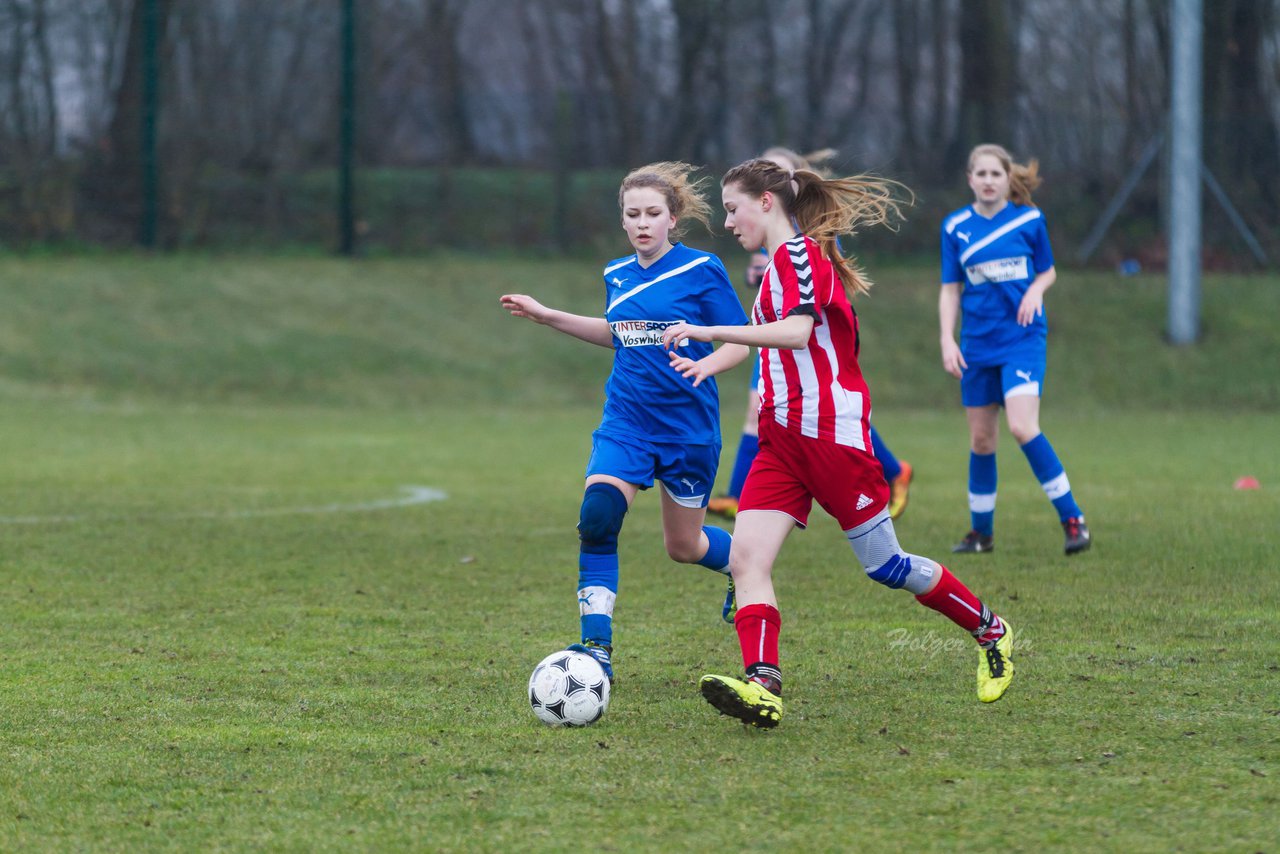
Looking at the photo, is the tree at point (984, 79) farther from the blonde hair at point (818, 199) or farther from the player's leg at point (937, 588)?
the player's leg at point (937, 588)

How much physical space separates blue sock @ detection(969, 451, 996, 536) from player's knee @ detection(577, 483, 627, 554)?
342cm

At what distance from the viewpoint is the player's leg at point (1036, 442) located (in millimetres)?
7875

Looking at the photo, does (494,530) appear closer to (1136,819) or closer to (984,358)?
(984,358)

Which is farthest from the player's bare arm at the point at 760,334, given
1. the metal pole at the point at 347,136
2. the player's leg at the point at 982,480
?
the metal pole at the point at 347,136

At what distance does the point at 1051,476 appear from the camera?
26.1 ft

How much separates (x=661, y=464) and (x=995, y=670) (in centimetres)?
127

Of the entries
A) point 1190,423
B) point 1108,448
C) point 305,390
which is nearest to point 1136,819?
point 1108,448

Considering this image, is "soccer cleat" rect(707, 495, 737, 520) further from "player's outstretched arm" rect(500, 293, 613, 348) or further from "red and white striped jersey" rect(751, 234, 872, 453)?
"red and white striped jersey" rect(751, 234, 872, 453)

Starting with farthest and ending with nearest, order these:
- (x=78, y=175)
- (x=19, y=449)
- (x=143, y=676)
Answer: (x=78, y=175) → (x=19, y=449) → (x=143, y=676)

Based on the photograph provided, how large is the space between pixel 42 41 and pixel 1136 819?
2180 centimetres

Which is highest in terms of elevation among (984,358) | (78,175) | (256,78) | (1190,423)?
(256,78)

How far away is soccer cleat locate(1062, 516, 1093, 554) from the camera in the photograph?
786 cm

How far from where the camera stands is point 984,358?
8055 millimetres

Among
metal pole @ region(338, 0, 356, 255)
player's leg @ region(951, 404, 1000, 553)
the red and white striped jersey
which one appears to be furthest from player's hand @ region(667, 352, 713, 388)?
metal pole @ region(338, 0, 356, 255)
